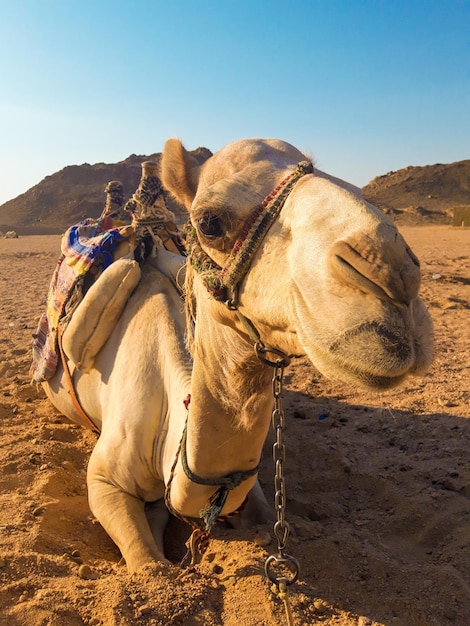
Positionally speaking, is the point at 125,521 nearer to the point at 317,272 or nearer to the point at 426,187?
the point at 317,272

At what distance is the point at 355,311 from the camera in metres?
1.48

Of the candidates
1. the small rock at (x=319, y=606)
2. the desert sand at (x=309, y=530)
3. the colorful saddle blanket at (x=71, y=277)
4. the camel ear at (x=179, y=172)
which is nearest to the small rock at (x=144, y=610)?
the desert sand at (x=309, y=530)

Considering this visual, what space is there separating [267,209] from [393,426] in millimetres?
3291

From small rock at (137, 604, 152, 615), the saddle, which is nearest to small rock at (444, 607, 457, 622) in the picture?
small rock at (137, 604, 152, 615)

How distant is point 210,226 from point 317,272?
1.72 feet

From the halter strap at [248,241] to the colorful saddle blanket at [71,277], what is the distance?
7.54 feet

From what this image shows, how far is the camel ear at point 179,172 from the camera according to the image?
2.44 m

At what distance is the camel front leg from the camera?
2.82m

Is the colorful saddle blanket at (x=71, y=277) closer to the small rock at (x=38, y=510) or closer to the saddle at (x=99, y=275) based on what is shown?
the saddle at (x=99, y=275)

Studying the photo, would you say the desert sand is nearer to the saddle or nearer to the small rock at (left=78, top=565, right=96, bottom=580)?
the small rock at (left=78, top=565, right=96, bottom=580)

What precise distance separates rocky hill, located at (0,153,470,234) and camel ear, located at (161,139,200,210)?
3180cm

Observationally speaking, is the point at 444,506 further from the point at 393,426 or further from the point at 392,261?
the point at 392,261

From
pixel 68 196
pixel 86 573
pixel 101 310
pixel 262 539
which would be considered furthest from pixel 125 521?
pixel 68 196

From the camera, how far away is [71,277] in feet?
14.3
